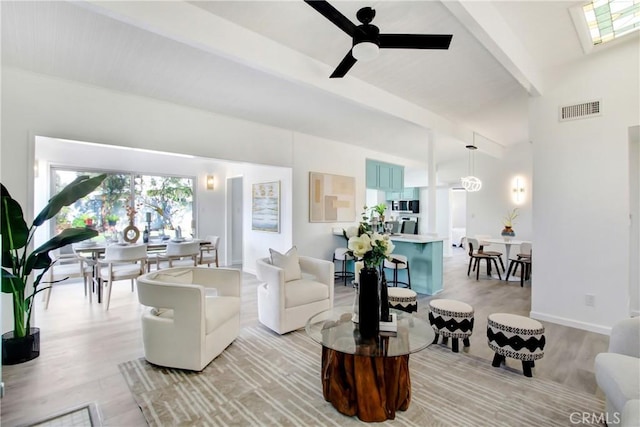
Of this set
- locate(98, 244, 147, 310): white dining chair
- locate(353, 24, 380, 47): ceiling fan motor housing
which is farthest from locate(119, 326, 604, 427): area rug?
locate(353, 24, 380, 47): ceiling fan motor housing

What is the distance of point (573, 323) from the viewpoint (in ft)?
11.8

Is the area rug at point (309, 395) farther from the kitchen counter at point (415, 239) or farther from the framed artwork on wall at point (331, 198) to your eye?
the framed artwork on wall at point (331, 198)

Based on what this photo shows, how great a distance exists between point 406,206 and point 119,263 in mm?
8754

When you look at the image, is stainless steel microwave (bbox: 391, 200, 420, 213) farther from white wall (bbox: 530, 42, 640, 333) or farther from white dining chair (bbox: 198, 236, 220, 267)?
white dining chair (bbox: 198, 236, 220, 267)

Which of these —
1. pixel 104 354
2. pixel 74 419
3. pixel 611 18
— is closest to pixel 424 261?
pixel 611 18

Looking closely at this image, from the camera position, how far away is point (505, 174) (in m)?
7.75

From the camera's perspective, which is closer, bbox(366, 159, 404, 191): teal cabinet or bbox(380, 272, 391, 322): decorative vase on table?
bbox(380, 272, 391, 322): decorative vase on table

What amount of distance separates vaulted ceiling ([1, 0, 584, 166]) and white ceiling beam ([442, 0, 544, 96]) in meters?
0.01

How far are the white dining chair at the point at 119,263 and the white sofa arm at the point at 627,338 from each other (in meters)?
5.18

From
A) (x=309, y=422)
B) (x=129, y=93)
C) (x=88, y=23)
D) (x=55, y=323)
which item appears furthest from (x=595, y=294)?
(x=55, y=323)

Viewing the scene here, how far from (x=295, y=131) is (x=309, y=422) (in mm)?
4766

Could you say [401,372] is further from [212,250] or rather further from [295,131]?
[212,250]

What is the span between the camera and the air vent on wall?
11.3 feet

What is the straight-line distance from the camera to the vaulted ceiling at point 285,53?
2326 millimetres
